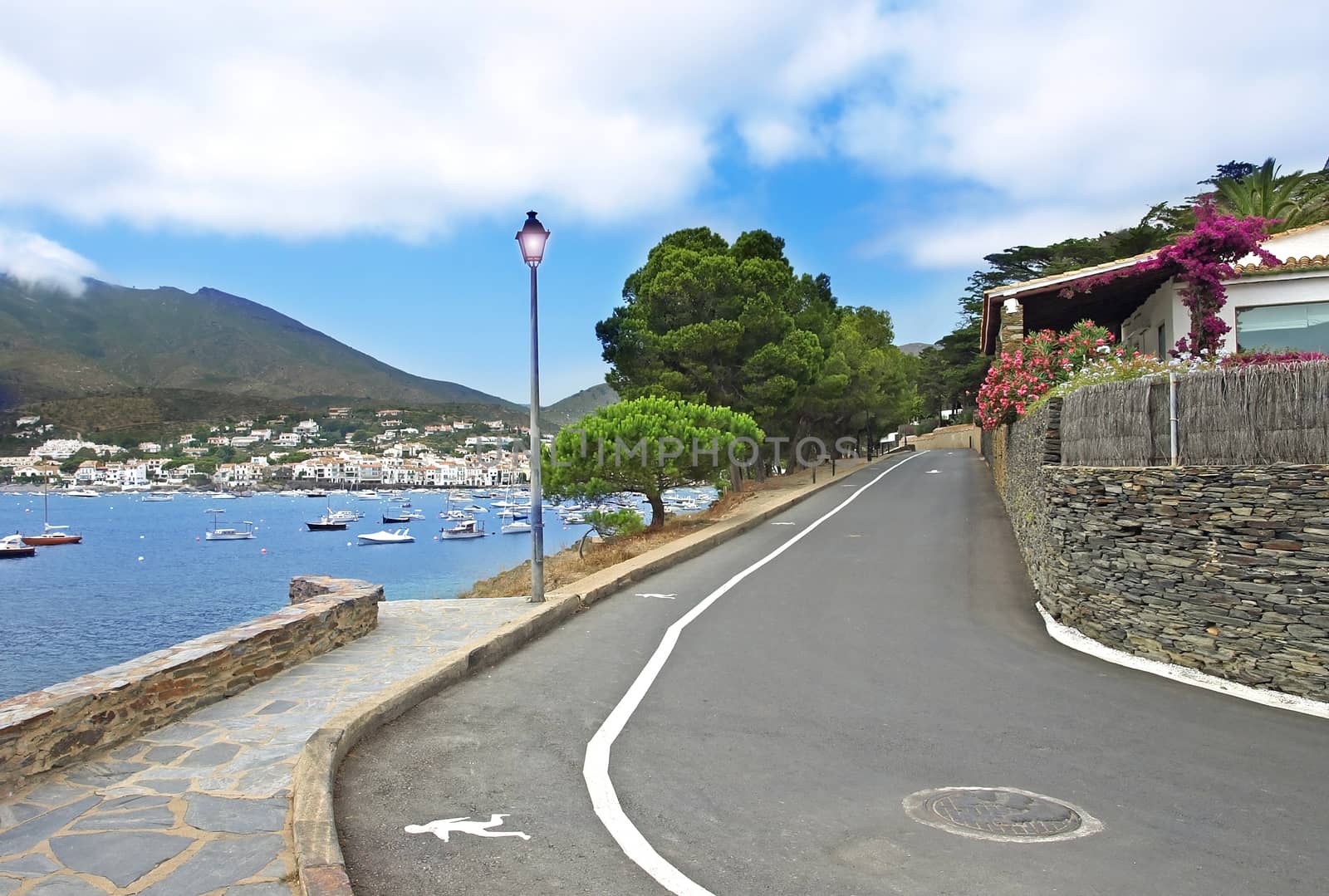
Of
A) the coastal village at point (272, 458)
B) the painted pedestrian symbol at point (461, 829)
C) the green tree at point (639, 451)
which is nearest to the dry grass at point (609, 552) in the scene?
the green tree at point (639, 451)

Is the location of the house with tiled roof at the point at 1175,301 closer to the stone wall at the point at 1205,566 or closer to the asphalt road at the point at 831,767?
the stone wall at the point at 1205,566

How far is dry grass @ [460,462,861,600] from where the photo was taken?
18.0 m

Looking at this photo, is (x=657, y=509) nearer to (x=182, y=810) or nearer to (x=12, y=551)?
(x=182, y=810)

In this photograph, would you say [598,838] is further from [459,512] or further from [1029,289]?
[459,512]

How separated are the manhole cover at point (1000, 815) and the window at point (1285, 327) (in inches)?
611

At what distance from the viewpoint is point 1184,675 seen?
8.20 m

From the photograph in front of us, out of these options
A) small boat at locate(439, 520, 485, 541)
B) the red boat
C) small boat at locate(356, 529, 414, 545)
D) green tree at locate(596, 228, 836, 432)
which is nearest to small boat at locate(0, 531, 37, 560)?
the red boat

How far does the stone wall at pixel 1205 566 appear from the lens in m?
7.30

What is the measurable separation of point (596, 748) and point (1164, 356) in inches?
718

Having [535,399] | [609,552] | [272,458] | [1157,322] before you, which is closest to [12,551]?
[609,552]

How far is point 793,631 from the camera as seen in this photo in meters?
10.3

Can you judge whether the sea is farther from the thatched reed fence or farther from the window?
the window

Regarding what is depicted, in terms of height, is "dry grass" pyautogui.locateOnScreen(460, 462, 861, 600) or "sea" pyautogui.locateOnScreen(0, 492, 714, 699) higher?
"dry grass" pyautogui.locateOnScreen(460, 462, 861, 600)

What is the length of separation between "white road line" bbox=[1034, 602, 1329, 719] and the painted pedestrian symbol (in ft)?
21.1
